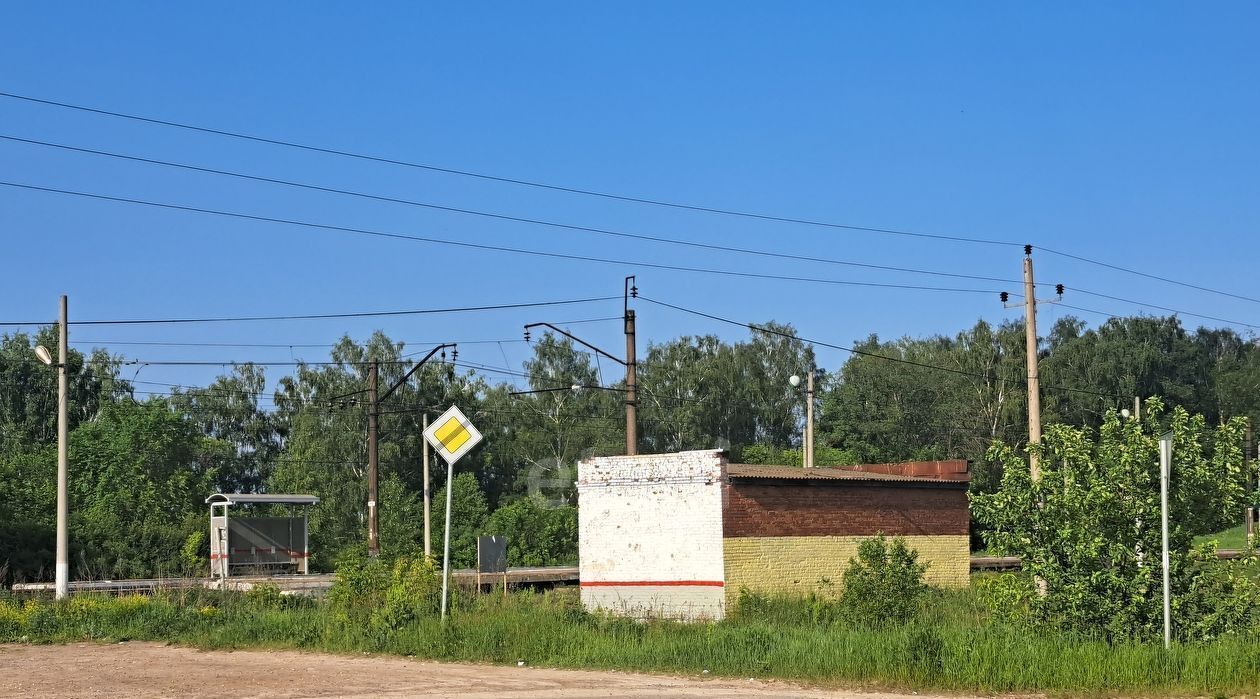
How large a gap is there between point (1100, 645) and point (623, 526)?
545 inches

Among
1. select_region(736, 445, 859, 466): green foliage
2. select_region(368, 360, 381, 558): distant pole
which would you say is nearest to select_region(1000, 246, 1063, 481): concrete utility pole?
select_region(368, 360, 381, 558): distant pole

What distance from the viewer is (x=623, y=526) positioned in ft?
92.1

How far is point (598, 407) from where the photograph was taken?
9506 cm

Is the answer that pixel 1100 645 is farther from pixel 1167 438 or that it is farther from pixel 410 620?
pixel 410 620

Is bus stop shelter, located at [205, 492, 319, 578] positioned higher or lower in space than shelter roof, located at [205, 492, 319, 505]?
lower

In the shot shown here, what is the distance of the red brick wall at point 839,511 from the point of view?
27188 millimetres

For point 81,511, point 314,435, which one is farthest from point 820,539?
point 314,435

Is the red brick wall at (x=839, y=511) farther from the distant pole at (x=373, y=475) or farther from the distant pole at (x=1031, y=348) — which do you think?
the distant pole at (x=373, y=475)

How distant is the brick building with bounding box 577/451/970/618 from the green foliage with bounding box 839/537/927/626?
209 inches

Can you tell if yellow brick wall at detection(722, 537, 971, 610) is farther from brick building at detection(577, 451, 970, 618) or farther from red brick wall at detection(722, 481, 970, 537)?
red brick wall at detection(722, 481, 970, 537)

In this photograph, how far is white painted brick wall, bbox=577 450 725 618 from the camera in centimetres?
Result: 2675

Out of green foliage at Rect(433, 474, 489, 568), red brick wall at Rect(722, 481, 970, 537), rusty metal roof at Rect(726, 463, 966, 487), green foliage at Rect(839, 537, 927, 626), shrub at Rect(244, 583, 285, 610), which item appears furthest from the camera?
green foliage at Rect(433, 474, 489, 568)

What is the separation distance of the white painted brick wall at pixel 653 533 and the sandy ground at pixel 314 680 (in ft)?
30.0

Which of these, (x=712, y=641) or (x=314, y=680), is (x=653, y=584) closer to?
(x=712, y=641)
